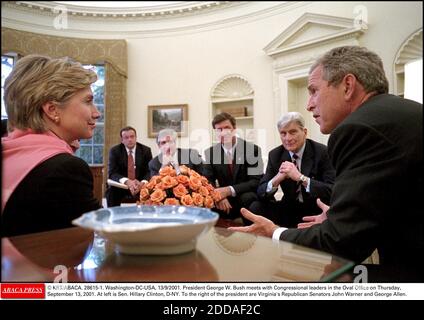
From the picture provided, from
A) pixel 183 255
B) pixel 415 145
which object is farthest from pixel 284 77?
pixel 183 255

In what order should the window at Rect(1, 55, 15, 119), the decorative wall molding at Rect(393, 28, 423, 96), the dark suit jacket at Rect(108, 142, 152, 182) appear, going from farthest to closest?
the dark suit jacket at Rect(108, 142, 152, 182)
the decorative wall molding at Rect(393, 28, 423, 96)
the window at Rect(1, 55, 15, 119)

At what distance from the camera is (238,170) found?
1.92m

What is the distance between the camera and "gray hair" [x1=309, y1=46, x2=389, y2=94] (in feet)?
2.99

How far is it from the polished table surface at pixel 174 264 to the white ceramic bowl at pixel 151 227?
22 millimetres

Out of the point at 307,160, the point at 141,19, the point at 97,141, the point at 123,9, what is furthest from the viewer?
the point at 97,141

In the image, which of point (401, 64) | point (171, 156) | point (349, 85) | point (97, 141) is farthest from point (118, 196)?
point (401, 64)

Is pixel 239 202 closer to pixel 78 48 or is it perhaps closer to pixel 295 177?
pixel 295 177

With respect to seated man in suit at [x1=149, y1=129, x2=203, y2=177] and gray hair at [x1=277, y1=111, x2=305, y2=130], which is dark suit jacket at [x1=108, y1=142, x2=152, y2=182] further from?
gray hair at [x1=277, y1=111, x2=305, y2=130]

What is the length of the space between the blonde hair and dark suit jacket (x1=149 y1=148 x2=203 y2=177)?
3.21ft

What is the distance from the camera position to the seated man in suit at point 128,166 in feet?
5.44

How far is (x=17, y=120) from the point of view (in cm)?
85

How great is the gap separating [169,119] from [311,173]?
898 millimetres

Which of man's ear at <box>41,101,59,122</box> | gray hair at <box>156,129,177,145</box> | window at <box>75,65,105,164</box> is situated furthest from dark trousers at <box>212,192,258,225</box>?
man's ear at <box>41,101,59,122</box>

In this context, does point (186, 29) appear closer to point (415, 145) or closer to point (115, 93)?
point (115, 93)
